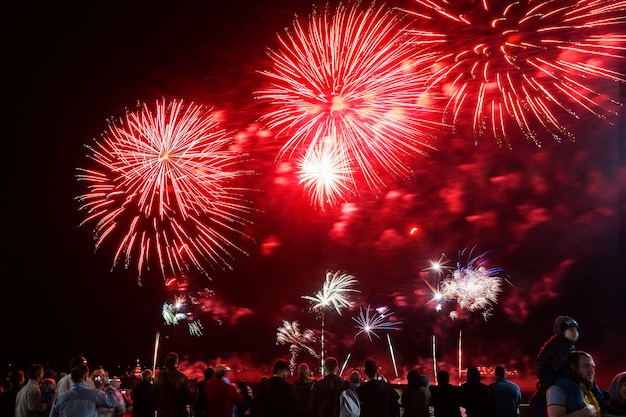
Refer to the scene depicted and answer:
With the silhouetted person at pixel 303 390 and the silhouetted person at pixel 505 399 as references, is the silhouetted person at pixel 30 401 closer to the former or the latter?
the silhouetted person at pixel 303 390

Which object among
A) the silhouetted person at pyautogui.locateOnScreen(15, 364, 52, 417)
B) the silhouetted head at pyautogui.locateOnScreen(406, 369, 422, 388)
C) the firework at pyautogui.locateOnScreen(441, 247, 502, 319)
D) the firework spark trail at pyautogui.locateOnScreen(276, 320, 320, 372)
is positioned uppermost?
the firework at pyautogui.locateOnScreen(441, 247, 502, 319)

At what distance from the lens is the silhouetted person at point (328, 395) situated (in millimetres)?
7031

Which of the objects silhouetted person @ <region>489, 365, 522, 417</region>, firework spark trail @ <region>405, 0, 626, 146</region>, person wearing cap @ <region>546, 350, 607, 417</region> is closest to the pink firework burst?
firework spark trail @ <region>405, 0, 626, 146</region>

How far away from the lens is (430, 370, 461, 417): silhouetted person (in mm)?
7965

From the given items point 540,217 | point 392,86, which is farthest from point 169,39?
point 540,217

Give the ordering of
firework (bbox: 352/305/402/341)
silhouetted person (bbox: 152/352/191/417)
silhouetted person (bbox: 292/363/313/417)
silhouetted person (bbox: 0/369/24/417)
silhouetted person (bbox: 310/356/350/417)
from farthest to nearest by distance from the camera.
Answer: firework (bbox: 352/305/402/341) < silhouetted person (bbox: 292/363/313/417) < silhouetted person (bbox: 152/352/191/417) < silhouetted person (bbox: 0/369/24/417) < silhouetted person (bbox: 310/356/350/417)

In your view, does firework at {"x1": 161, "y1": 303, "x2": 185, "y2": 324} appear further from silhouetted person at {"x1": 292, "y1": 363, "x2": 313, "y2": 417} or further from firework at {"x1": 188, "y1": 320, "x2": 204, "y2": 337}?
silhouetted person at {"x1": 292, "y1": 363, "x2": 313, "y2": 417}

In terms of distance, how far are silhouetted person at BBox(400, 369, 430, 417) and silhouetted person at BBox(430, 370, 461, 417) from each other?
4.2 inches

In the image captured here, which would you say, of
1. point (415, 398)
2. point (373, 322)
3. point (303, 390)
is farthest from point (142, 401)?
point (373, 322)

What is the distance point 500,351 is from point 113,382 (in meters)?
25.0

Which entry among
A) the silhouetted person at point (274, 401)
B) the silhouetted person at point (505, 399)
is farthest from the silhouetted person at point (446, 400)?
the silhouetted person at point (274, 401)

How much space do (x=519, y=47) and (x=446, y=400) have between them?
410 inches

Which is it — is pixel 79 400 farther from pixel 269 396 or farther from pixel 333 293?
pixel 333 293

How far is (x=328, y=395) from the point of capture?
7.06 metres
